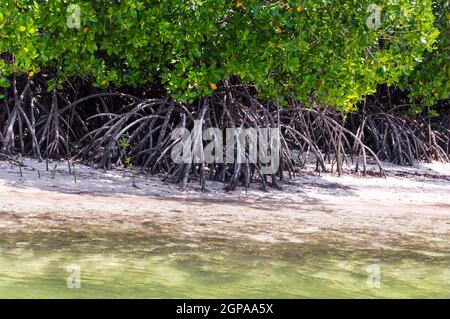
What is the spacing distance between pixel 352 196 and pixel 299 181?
0.77 metres

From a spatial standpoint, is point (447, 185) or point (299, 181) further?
point (447, 185)

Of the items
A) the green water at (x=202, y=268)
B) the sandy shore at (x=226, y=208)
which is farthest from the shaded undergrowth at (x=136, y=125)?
the green water at (x=202, y=268)

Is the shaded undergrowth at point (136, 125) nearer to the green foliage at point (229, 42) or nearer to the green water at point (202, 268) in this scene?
the green foliage at point (229, 42)

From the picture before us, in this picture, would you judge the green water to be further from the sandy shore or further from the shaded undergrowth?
the shaded undergrowth

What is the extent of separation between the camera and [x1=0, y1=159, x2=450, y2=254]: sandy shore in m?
4.96

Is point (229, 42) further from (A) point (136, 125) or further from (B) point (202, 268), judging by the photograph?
(B) point (202, 268)

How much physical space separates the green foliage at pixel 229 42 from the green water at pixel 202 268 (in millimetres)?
2243

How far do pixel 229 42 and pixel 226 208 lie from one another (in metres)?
1.69

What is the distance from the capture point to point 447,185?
8711 mm

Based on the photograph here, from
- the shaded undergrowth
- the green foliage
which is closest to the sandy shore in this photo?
the shaded undergrowth
